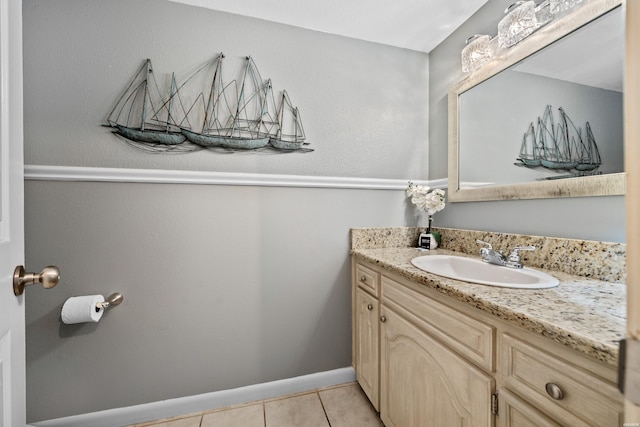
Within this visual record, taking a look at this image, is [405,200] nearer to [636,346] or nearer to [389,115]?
[389,115]

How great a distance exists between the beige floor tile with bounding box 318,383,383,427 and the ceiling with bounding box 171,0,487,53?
207cm

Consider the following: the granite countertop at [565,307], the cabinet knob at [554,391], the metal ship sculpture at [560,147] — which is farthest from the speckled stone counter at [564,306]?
the metal ship sculpture at [560,147]

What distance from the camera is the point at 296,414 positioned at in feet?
4.16

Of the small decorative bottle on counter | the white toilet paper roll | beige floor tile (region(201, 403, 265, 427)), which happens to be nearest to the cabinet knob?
the small decorative bottle on counter

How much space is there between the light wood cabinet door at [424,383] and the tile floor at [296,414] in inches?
7.5

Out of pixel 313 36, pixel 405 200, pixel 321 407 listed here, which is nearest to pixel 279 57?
pixel 313 36

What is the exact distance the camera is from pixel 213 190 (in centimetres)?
130

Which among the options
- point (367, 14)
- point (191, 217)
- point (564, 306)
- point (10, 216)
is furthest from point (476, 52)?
point (10, 216)

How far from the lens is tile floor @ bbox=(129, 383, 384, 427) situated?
1.21 m

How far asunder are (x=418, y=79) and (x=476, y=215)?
95 cm

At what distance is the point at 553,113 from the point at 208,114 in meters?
1.52

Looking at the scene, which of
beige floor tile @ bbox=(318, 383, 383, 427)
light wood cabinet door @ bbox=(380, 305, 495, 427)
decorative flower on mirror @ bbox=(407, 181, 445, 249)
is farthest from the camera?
decorative flower on mirror @ bbox=(407, 181, 445, 249)

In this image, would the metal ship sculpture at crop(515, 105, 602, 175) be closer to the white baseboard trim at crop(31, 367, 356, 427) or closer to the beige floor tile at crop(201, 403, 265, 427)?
the white baseboard trim at crop(31, 367, 356, 427)

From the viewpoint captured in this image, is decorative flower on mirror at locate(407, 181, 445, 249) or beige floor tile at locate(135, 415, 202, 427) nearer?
beige floor tile at locate(135, 415, 202, 427)
